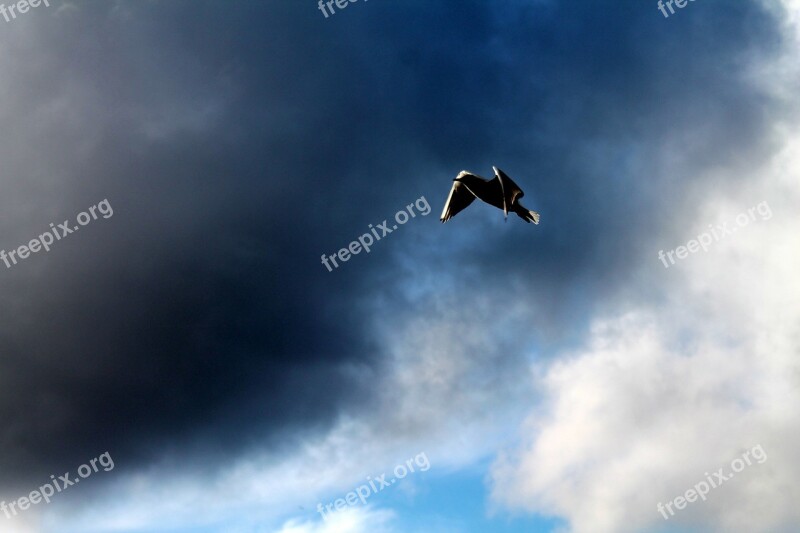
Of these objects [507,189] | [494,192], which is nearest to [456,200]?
[494,192]

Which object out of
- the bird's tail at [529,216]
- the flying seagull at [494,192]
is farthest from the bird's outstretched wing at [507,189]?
the bird's tail at [529,216]

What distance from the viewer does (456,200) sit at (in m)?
47.1

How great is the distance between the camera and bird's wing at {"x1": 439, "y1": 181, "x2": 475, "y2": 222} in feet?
150

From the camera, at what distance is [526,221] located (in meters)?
45.6

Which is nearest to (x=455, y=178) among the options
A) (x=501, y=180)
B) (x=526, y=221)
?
(x=501, y=180)

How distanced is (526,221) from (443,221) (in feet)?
21.5

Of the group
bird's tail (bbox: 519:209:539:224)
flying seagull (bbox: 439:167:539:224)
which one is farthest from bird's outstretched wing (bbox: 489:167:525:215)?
bird's tail (bbox: 519:209:539:224)

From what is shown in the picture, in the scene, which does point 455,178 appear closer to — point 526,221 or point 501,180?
point 501,180

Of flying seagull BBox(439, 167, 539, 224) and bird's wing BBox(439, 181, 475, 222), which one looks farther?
bird's wing BBox(439, 181, 475, 222)

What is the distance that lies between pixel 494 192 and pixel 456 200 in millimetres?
3909

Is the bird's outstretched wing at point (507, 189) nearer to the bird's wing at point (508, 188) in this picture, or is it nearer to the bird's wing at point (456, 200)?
the bird's wing at point (508, 188)

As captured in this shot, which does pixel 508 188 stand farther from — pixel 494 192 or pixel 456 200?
pixel 456 200

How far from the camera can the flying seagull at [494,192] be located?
43.3 metres

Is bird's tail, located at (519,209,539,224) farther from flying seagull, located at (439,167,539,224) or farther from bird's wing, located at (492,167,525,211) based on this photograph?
bird's wing, located at (492,167,525,211)
